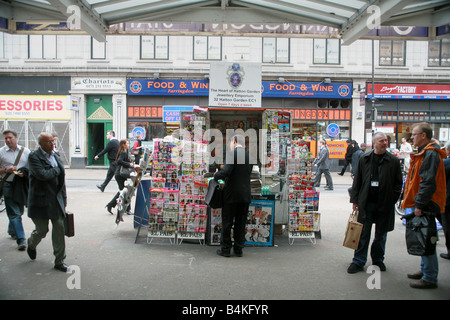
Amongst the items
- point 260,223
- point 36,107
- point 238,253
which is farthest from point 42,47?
point 238,253

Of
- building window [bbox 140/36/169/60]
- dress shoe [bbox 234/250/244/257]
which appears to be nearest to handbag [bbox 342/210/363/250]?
dress shoe [bbox 234/250/244/257]

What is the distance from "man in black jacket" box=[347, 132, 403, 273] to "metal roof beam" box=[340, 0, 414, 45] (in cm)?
172

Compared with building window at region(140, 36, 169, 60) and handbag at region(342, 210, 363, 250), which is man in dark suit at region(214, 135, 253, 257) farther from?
building window at region(140, 36, 169, 60)

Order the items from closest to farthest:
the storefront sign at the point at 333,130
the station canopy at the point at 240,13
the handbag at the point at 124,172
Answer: the station canopy at the point at 240,13
the handbag at the point at 124,172
the storefront sign at the point at 333,130

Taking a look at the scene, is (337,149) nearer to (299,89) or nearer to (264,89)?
(299,89)

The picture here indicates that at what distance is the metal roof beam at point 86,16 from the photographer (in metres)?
4.91

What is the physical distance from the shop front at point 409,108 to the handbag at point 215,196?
17.1 m

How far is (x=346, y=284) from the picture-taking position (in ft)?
15.0

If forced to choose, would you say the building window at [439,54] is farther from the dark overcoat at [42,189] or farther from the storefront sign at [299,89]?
the dark overcoat at [42,189]

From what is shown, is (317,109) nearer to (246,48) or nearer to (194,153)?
(246,48)

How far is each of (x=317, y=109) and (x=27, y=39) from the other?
54.6 ft

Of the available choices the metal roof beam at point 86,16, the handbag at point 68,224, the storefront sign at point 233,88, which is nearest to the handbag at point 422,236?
the storefront sign at point 233,88

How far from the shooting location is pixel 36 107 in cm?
1983
